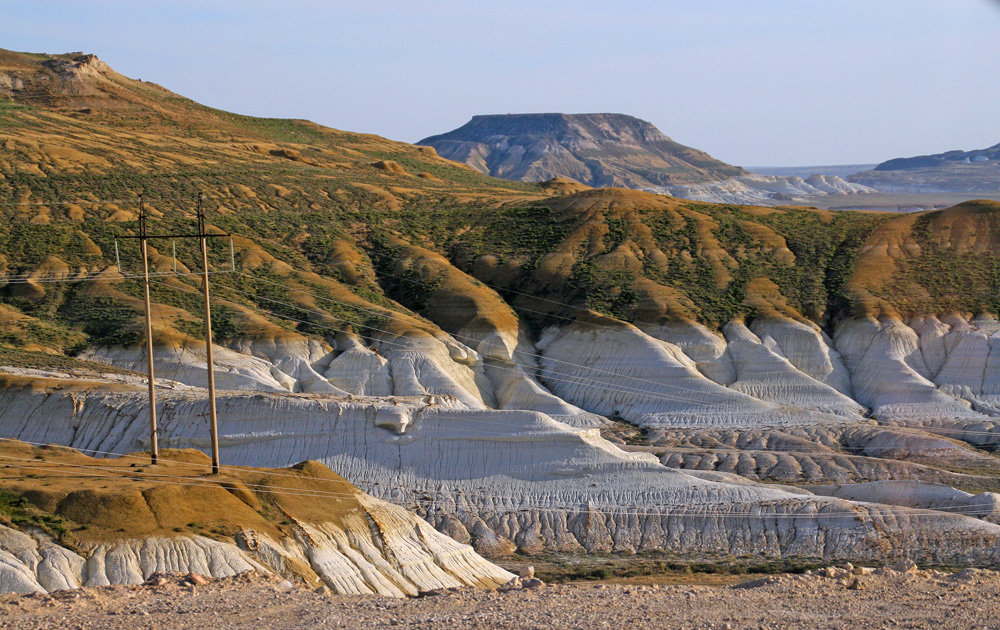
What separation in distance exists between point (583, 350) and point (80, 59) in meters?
89.1

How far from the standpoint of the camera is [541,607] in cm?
2356

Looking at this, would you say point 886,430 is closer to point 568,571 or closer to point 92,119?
point 568,571

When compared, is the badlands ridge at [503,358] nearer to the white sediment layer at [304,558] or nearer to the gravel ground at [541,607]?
the white sediment layer at [304,558]

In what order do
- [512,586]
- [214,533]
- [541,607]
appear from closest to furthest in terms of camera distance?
[541,607] → [512,586] → [214,533]

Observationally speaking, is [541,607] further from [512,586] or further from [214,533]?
[214,533]

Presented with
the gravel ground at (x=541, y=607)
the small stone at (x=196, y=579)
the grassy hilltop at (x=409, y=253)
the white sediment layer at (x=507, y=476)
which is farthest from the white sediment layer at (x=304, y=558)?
the grassy hilltop at (x=409, y=253)

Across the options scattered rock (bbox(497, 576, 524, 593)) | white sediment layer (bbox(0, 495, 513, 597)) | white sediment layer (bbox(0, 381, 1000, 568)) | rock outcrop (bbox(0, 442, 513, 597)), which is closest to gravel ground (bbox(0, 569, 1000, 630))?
scattered rock (bbox(497, 576, 524, 593))

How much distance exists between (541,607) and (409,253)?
58.6 meters

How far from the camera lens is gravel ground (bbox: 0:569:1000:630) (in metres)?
22.1

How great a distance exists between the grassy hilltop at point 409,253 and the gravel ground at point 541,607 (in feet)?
125

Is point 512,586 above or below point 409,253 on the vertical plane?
below

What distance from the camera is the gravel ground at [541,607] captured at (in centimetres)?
2212

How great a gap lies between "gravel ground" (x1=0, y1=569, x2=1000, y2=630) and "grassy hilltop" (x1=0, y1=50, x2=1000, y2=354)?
125 ft

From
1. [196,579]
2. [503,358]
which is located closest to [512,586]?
[196,579]
